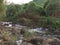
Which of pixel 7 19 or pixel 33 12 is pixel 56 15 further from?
pixel 7 19

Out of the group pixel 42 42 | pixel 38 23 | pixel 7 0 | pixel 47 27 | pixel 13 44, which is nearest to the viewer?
pixel 13 44

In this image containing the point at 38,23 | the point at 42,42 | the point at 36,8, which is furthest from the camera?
the point at 36,8

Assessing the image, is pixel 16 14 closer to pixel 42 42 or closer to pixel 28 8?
pixel 28 8

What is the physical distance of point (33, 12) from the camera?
31.2 m

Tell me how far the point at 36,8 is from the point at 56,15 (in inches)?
133

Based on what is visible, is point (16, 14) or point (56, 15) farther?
point (16, 14)

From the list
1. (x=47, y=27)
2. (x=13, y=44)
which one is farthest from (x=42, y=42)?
(x=47, y=27)

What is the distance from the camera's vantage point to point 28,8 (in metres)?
31.6

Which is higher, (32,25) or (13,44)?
(13,44)

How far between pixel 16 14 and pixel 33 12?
8.05 feet

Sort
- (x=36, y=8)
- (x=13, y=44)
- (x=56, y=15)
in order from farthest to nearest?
(x=36, y=8) < (x=56, y=15) < (x=13, y=44)

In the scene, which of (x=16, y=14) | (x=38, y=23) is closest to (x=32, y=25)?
(x=38, y=23)

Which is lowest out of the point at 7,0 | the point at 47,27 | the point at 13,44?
the point at 47,27

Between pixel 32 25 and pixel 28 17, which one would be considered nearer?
pixel 32 25
